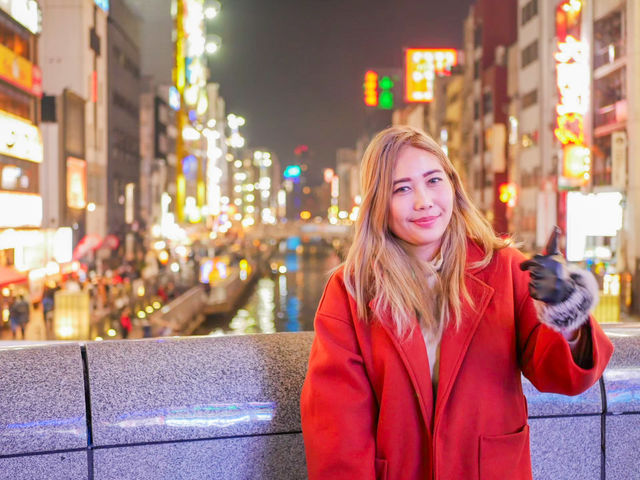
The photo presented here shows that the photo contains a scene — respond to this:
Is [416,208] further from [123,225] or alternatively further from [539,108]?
[123,225]

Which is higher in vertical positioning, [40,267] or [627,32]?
[627,32]

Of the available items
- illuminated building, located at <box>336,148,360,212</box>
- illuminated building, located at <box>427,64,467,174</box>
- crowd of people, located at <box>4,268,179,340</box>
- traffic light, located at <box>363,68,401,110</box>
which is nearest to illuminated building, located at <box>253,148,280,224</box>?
illuminated building, located at <box>336,148,360,212</box>

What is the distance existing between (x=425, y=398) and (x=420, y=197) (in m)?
0.57

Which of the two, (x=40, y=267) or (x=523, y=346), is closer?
(x=523, y=346)

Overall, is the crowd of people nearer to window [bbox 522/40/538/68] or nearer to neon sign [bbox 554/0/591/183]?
neon sign [bbox 554/0/591/183]

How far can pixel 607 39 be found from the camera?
2209 centimetres

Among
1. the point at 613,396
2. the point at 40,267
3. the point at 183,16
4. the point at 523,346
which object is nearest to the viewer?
the point at 523,346

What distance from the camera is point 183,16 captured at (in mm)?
53312

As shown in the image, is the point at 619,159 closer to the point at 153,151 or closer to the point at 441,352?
the point at 441,352

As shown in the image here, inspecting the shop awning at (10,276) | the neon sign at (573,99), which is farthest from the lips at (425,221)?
the neon sign at (573,99)

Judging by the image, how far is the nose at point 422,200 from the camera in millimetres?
2168

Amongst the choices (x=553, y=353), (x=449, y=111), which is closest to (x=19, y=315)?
(x=553, y=353)

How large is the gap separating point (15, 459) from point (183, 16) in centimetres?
5442

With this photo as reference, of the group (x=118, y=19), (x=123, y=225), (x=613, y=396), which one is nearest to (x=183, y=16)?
(x=118, y=19)
